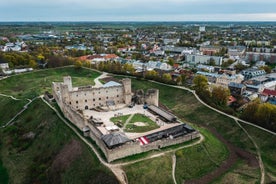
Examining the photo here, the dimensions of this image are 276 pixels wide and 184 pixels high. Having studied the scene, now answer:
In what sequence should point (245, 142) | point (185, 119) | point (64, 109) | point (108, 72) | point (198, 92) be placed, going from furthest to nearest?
point (108, 72), point (198, 92), point (185, 119), point (64, 109), point (245, 142)

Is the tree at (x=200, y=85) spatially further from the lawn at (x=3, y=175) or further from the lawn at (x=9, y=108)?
the lawn at (x=3, y=175)

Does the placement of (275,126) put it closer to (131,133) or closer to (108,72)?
(131,133)

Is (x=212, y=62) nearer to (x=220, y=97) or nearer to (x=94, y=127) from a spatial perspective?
(x=220, y=97)

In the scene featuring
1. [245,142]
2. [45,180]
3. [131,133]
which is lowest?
[45,180]

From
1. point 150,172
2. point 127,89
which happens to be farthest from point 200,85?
point 150,172

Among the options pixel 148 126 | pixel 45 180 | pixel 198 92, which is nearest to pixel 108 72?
pixel 198 92

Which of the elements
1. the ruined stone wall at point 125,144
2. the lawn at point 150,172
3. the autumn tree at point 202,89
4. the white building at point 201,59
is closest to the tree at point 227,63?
the white building at point 201,59

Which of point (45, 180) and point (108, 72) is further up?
point (108, 72)
